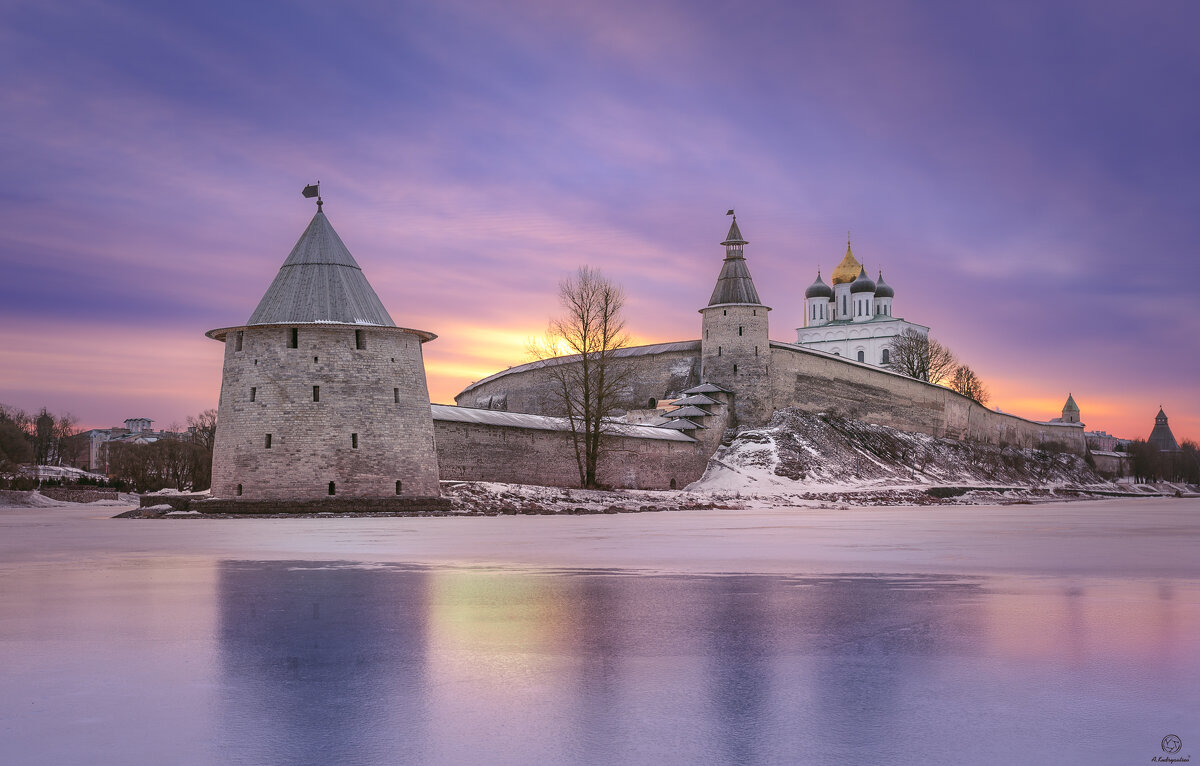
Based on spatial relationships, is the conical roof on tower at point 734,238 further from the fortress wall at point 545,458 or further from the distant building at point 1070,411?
the distant building at point 1070,411

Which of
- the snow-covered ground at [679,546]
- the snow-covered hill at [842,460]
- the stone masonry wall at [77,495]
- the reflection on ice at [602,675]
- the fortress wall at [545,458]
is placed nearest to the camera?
the reflection on ice at [602,675]

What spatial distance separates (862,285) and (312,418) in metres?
74.3

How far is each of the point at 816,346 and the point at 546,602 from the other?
3459 inches

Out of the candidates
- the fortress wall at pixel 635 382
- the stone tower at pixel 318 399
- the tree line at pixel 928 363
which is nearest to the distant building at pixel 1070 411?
the tree line at pixel 928 363

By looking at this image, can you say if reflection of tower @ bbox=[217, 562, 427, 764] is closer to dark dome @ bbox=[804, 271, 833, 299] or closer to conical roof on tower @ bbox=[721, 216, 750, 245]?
conical roof on tower @ bbox=[721, 216, 750, 245]

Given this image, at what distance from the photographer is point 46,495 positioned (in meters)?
43.2

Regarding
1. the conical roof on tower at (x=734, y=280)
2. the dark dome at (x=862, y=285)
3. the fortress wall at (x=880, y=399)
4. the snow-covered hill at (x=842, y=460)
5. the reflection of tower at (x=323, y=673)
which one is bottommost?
the reflection of tower at (x=323, y=673)

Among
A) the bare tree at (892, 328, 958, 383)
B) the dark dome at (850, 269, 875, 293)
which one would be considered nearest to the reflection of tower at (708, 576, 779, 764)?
the bare tree at (892, 328, 958, 383)

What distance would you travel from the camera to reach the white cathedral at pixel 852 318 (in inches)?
3526

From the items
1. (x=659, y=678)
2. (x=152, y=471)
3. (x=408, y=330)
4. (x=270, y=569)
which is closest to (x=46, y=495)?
(x=152, y=471)

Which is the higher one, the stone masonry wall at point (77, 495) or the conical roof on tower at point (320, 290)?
the conical roof on tower at point (320, 290)

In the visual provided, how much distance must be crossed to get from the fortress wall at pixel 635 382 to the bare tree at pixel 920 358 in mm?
26791

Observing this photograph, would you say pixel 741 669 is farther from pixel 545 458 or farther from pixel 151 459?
pixel 151 459

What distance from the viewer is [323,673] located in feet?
15.8
